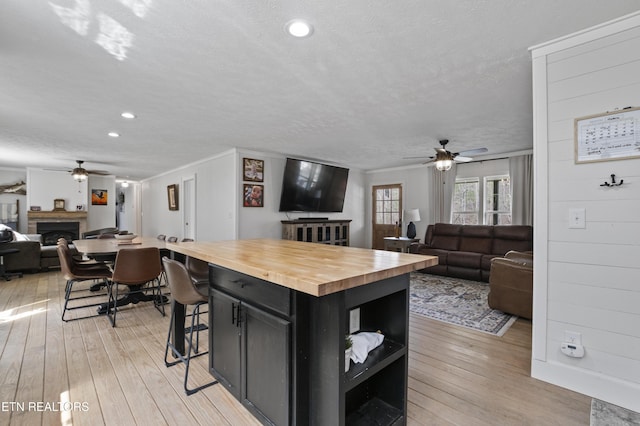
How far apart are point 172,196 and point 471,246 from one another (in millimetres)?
7436

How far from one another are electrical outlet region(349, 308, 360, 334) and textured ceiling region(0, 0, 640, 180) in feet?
5.76

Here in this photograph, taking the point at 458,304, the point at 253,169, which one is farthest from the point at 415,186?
the point at 253,169

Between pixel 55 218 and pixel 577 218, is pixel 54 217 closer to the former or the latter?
pixel 55 218

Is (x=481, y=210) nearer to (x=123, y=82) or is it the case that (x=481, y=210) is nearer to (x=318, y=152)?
(x=318, y=152)

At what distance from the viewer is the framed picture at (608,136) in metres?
1.77

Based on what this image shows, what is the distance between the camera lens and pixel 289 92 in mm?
2840

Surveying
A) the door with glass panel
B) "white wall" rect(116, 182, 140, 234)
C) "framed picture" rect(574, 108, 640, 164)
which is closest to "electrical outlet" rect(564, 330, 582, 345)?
"framed picture" rect(574, 108, 640, 164)

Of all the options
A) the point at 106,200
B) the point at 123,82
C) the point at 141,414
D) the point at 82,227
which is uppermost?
the point at 123,82

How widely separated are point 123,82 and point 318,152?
3580 millimetres

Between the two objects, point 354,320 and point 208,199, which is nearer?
point 354,320

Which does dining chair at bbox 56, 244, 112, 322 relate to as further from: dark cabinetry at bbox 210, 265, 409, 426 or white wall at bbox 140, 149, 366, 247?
dark cabinetry at bbox 210, 265, 409, 426

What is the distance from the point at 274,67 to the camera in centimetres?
235

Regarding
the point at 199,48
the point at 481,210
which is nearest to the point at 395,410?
the point at 199,48

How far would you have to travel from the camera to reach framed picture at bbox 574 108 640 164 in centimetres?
177
